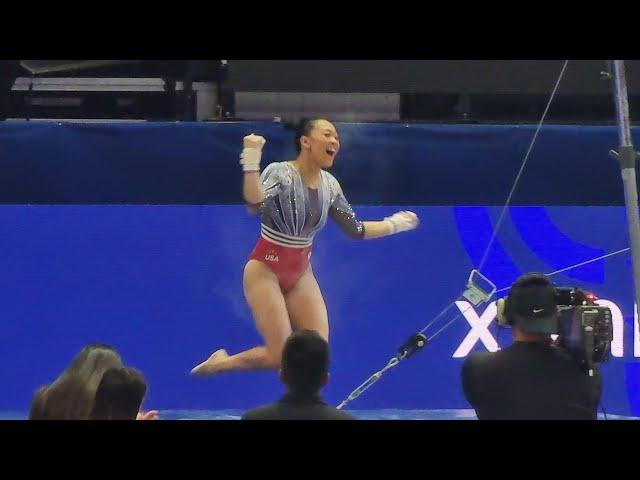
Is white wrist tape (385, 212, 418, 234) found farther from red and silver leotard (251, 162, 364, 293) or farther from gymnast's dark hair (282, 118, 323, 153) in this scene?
gymnast's dark hair (282, 118, 323, 153)

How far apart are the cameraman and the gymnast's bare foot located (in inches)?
94.6

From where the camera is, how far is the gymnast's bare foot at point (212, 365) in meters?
5.51

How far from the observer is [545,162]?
5727mm

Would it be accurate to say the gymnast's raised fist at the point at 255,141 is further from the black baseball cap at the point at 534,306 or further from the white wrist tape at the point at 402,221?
the black baseball cap at the point at 534,306

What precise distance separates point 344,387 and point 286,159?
1.24 meters

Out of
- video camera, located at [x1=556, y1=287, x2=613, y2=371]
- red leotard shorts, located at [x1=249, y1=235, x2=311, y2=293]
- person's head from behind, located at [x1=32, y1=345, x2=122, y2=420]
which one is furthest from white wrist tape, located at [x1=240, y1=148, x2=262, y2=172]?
video camera, located at [x1=556, y1=287, x2=613, y2=371]

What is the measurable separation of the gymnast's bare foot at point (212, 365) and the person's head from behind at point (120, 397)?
88.0 inches

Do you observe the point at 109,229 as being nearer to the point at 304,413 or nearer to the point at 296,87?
the point at 296,87

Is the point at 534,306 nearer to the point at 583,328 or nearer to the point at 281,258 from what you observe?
the point at 583,328

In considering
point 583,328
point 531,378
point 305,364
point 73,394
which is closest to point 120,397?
point 73,394

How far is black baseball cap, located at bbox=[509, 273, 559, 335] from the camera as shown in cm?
332
